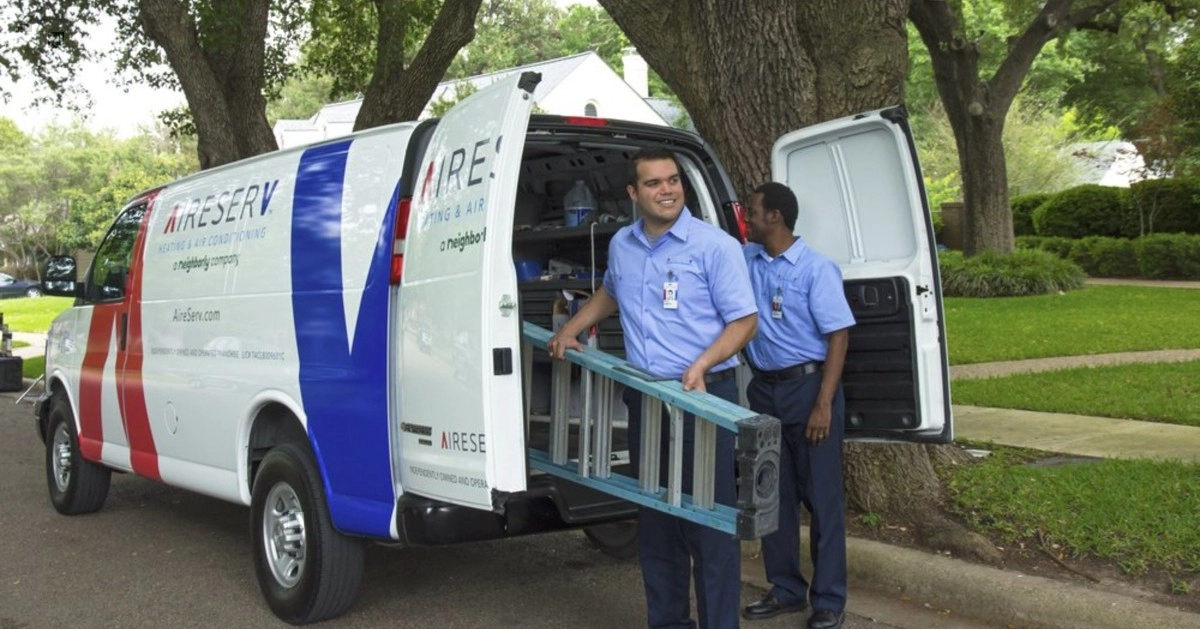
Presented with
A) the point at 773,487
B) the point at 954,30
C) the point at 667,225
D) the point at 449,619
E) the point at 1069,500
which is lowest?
the point at 449,619

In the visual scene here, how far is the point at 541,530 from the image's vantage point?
4758mm

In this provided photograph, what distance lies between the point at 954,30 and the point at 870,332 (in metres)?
16.6

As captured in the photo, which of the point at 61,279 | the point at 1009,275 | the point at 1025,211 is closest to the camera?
the point at 61,279

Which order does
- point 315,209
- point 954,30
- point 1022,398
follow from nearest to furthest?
1. point 315,209
2. point 1022,398
3. point 954,30

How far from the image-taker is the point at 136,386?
6.75 metres

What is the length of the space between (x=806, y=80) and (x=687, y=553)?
117 inches

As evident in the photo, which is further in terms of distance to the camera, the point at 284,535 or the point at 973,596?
the point at 284,535

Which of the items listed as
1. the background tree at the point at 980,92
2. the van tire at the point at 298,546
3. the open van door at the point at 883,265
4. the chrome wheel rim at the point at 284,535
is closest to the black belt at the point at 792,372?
the open van door at the point at 883,265

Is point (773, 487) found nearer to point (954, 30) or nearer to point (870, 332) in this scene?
point (870, 332)

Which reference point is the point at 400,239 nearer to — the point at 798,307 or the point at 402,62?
the point at 798,307

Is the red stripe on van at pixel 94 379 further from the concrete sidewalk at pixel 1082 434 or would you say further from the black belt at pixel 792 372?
the concrete sidewalk at pixel 1082 434

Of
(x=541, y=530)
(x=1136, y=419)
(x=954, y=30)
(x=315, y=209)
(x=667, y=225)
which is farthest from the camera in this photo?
(x=954, y=30)

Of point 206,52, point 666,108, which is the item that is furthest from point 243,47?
point 666,108

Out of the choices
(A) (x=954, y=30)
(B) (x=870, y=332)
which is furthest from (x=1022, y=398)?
(A) (x=954, y=30)
